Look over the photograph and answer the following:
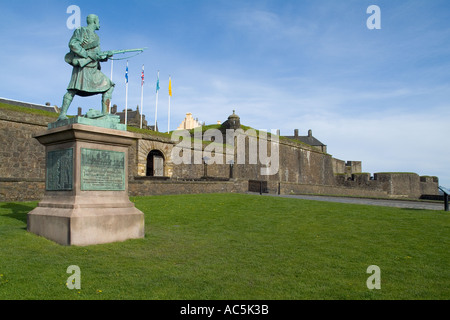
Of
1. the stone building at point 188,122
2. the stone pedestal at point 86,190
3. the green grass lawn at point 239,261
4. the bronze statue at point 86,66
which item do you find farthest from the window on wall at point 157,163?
the stone building at point 188,122

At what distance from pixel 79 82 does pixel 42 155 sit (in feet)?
38.0

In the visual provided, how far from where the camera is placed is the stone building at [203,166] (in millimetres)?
16125

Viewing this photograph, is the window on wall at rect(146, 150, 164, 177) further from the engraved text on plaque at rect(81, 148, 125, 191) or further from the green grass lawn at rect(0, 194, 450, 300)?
the engraved text on plaque at rect(81, 148, 125, 191)

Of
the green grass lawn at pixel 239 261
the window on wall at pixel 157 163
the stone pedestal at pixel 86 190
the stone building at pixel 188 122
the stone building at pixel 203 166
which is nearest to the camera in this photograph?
the green grass lawn at pixel 239 261

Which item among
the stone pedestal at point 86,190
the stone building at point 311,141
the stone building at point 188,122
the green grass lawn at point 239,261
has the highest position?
the stone building at point 188,122

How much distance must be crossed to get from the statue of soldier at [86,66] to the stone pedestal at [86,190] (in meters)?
0.81

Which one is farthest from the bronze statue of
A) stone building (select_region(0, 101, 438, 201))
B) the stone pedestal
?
stone building (select_region(0, 101, 438, 201))

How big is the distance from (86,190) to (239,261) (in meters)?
3.29

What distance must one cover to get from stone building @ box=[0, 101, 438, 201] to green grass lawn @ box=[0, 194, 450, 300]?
9.72 ft

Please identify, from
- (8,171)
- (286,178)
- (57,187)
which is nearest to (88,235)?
(57,187)

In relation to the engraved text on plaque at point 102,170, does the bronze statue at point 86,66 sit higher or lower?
higher

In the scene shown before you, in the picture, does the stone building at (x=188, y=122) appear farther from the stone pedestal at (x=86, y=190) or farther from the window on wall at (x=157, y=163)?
the stone pedestal at (x=86, y=190)

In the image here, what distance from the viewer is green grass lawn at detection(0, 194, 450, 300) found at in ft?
13.3
